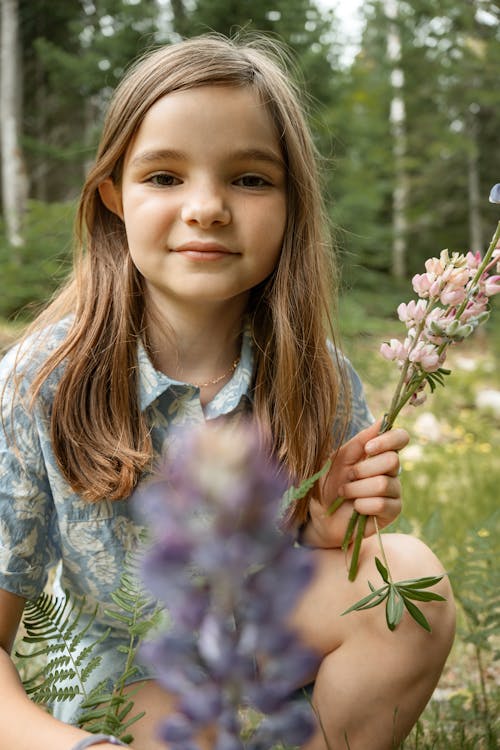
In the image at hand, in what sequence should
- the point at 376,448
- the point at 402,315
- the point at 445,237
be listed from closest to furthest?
1. the point at 402,315
2. the point at 376,448
3. the point at 445,237

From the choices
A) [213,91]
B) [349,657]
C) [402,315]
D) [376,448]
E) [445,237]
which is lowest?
[445,237]

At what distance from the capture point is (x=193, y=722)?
18.7 inches

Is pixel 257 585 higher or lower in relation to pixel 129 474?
higher

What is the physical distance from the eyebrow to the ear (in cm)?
18

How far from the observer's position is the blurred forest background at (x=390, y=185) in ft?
7.48

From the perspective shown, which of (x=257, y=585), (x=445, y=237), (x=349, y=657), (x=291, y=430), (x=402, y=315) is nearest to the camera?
(x=257, y=585)

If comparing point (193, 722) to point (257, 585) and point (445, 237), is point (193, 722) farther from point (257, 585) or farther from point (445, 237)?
point (445, 237)

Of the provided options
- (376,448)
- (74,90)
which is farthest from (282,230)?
(74,90)

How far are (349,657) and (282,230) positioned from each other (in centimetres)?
88

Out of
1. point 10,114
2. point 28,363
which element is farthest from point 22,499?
point 10,114

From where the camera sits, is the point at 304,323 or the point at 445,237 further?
the point at 445,237

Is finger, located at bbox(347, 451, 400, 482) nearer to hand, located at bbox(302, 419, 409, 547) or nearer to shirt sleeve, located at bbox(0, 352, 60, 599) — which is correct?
hand, located at bbox(302, 419, 409, 547)

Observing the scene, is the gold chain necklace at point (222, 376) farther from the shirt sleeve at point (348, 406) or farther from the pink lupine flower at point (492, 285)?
the pink lupine flower at point (492, 285)

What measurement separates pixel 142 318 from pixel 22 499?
50 centimetres
